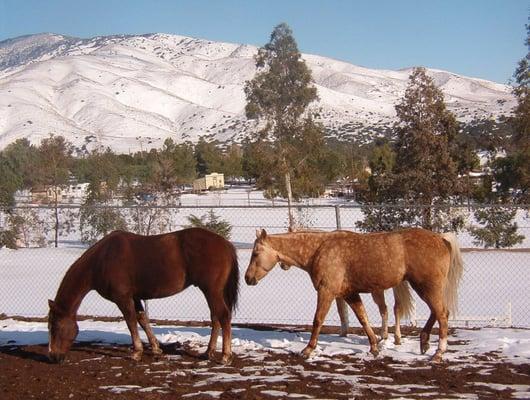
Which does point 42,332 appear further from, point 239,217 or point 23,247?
point 239,217

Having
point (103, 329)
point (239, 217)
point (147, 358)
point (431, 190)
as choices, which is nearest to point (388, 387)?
point (147, 358)

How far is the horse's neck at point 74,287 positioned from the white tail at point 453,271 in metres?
3.91

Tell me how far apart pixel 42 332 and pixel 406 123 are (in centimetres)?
1965

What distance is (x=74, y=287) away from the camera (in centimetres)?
725

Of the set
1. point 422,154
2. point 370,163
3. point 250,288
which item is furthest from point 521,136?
point 250,288

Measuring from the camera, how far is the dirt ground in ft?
18.5

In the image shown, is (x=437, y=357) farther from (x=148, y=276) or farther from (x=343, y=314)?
(x=148, y=276)

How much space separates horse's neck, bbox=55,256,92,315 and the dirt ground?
62 cm

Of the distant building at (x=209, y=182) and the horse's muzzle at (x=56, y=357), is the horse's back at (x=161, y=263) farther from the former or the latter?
the distant building at (x=209, y=182)

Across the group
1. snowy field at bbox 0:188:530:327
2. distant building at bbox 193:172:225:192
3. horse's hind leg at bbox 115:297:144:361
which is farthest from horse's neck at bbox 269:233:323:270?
distant building at bbox 193:172:225:192

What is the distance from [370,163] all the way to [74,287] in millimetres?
30726

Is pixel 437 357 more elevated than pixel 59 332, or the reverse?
pixel 59 332

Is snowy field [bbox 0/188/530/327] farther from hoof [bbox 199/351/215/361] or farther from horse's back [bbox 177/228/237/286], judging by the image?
hoof [bbox 199/351/215/361]

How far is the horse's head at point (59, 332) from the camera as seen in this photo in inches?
278
